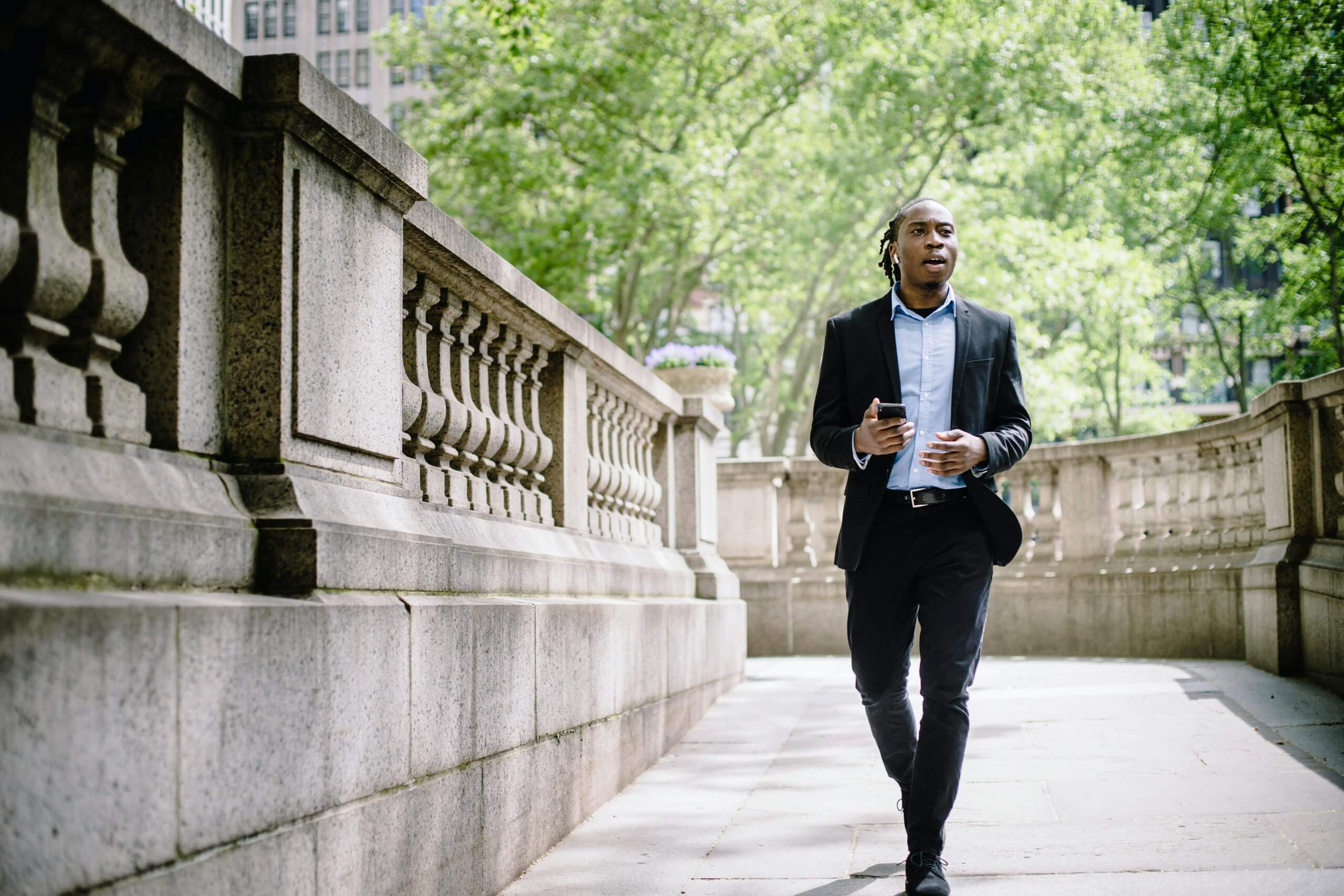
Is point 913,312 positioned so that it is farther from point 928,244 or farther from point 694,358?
point 694,358

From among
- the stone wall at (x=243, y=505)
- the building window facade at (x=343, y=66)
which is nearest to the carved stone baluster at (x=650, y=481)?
the stone wall at (x=243, y=505)

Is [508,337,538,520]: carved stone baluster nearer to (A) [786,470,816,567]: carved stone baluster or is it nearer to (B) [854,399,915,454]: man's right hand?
(B) [854,399,915,454]: man's right hand

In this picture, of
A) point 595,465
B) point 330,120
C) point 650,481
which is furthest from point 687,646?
point 330,120

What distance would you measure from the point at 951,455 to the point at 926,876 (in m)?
1.26

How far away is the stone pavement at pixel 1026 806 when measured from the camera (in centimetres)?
447

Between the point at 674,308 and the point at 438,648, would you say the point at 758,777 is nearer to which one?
the point at 438,648

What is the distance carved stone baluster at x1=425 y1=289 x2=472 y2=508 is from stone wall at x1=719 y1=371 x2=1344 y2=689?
5376 mm

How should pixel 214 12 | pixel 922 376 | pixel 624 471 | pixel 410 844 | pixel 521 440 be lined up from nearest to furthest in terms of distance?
1. pixel 410 844
2. pixel 922 376
3. pixel 521 440
4. pixel 624 471
5. pixel 214 12

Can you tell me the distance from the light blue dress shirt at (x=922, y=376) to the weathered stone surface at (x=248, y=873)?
2.18 metres

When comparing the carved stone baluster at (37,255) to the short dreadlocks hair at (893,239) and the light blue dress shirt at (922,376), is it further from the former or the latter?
the short dreadlocks hair at (893,239)

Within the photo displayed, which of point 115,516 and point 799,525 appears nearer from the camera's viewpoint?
point 115,516

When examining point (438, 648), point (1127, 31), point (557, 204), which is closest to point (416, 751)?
point (438, 648)

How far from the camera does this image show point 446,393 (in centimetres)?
496

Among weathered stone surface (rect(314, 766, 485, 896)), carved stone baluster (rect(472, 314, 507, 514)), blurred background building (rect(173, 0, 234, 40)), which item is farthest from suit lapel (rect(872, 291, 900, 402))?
blurred background building (rect(173, 0, 234, 40))
